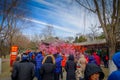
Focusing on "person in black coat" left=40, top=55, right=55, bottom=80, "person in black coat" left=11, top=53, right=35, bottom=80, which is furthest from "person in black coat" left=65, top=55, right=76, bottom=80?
"person in black coat" left=11, top=53, right=35, bottom=80

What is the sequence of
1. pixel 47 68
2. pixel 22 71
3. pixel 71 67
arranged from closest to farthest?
pixel 22 71
pixel 47 68
pixel 71 67

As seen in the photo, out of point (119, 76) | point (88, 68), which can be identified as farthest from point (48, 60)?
point (119, 76)

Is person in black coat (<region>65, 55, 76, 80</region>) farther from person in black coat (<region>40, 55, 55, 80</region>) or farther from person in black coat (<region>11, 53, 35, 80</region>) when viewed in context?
person in black coat (<region>11, 53, 35, 80</region>)

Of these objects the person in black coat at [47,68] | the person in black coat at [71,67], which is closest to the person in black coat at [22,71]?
the person in black coat at [47,68]

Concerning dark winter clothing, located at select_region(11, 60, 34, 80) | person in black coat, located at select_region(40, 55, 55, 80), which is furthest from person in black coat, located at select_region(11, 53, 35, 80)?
person in black coat, located at select_region(40, 55, 55, 80)

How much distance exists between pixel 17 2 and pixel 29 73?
1215 centimetres

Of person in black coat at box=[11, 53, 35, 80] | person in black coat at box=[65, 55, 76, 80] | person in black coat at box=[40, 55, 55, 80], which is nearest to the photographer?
person in black coat at box=[11, 53, 35, 80]

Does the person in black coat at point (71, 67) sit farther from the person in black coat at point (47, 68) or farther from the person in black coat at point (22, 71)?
the person in black coat at point (22, 71)

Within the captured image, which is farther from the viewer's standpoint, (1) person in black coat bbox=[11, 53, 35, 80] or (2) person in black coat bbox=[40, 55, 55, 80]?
(2) person in black coat bbox=[40, 55, 55, 80]

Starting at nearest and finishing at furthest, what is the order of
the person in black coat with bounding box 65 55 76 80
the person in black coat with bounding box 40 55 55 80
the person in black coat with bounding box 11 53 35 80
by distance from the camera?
the person in black coat with bounding box 11 53 35 80 → the person in black coat with bounding box 40 55 55 80 → the person in black coat with bounding box 65 55 76 80

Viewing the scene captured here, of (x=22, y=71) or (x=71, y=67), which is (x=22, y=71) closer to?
(x=22, y=71)

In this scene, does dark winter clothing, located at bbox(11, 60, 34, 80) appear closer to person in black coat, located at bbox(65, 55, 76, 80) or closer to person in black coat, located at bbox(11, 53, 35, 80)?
person in black coat, located at bbox(11, 53, 35, 80)

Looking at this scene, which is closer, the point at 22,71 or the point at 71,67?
the point at 22,71

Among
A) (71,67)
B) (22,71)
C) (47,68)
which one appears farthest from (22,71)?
(71,67)
